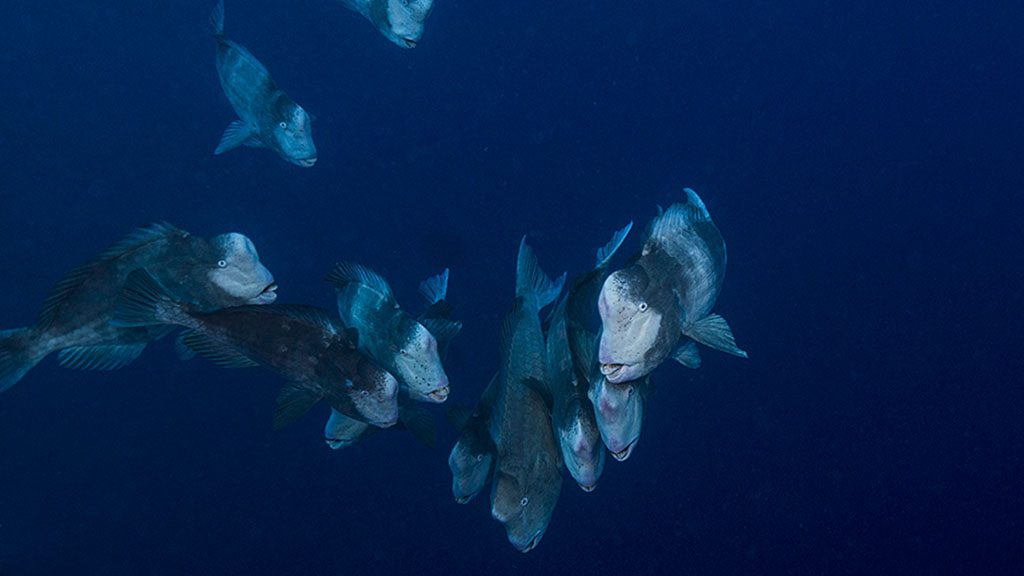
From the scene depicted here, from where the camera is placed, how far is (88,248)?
9539 millimetres

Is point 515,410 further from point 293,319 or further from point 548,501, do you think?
point 293,319

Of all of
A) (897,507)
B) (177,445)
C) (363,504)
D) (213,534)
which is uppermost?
(897,507)

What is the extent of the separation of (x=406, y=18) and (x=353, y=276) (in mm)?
2074

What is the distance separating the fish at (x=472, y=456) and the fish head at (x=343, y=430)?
792 mm

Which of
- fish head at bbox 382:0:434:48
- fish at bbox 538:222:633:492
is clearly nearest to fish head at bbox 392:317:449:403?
fish at bbox 538:222:633:492

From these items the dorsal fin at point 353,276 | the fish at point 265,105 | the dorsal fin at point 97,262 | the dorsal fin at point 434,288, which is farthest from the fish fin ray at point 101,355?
the fish at point 265,105

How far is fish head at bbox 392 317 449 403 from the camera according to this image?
3486mm

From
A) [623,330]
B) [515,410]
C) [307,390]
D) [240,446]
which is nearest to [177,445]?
[240,446]

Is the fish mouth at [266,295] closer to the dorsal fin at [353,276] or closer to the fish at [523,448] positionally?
the dorsal fin at [353,276]

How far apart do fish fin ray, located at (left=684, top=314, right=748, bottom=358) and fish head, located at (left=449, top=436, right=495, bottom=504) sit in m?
1.30

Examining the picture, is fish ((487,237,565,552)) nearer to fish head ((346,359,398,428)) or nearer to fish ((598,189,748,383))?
fish head ((346,359,398,428))

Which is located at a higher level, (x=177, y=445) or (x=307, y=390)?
(x=307, y=390)

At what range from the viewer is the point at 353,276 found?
3.95 meters

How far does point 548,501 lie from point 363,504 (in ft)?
16.0
